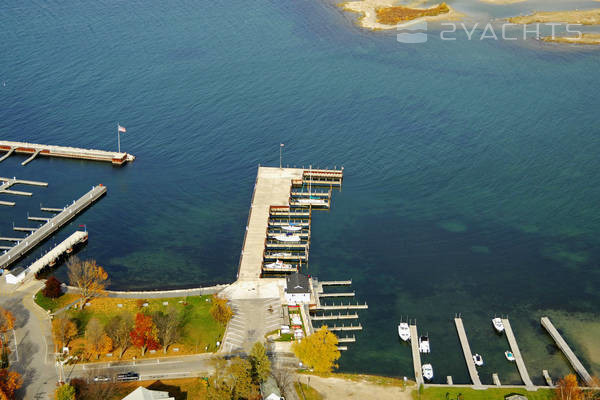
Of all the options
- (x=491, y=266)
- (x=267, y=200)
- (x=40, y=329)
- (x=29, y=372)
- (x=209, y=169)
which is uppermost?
(x=209, y=169)

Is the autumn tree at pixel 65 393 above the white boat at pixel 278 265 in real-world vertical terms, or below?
below

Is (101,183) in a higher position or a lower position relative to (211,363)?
higher

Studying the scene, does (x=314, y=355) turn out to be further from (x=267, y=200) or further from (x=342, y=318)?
(x=267, y=200)

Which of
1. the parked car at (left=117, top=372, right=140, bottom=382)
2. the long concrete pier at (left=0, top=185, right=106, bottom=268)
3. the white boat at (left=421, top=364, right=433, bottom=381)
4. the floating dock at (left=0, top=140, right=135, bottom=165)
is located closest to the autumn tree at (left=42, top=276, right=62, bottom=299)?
the long concrete pier at (left=0, top=185, right=106, bottom=268)

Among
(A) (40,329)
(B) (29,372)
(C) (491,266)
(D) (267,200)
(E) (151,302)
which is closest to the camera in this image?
(B) (29,372)

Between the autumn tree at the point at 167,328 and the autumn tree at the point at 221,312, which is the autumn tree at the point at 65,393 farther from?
the autumn tree at the point at 221,312

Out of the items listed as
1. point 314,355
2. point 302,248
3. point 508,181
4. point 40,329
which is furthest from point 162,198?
point 508,181

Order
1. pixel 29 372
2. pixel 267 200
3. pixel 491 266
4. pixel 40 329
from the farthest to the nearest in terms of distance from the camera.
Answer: pixel 267 200, pixel 491 266, pixel 40 329, pixel 29 372

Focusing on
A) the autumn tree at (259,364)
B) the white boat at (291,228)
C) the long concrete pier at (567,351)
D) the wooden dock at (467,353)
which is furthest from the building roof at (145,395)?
the long concrete pier at (567,351)
